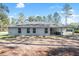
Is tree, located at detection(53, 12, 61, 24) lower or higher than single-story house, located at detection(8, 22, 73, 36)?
higher

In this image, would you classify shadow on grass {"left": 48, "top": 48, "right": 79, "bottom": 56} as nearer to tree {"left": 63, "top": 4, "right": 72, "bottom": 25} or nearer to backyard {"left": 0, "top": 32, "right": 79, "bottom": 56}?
backyard {"left": 0, "top": 32, "right": 79, "bottom": 56}

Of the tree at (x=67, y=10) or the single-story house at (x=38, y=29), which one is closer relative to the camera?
the tree at (x=67, y=10)

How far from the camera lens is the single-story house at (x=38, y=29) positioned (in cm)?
621

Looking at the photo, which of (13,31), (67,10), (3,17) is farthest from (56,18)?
(3,17)

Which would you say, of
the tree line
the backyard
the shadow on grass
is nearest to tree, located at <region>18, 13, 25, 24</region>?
the tree line

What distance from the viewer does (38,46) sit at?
6250 mm

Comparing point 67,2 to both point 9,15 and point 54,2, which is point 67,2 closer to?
point 54,2

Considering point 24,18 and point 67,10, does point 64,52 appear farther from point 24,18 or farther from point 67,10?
point 24,18

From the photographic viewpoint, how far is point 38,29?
6238 millimetres

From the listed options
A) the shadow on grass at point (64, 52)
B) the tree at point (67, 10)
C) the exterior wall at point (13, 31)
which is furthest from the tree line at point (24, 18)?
the shadow on grass at point (64, 52)

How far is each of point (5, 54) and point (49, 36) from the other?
100 cm

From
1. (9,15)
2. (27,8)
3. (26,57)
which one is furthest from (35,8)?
(26,57)

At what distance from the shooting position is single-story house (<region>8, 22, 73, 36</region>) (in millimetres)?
6215

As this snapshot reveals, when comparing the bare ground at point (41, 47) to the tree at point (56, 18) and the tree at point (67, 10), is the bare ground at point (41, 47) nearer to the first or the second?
the tree at point (56, 18)
